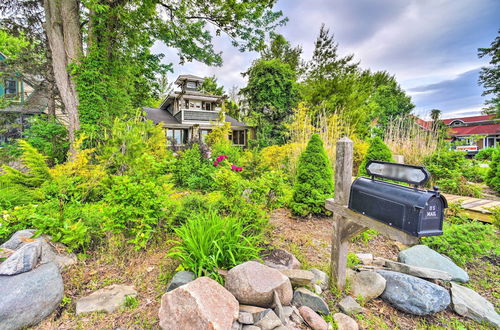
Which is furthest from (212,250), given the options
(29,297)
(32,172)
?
(32,172)

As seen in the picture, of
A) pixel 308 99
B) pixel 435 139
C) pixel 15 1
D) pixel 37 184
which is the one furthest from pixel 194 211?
pixel 308 99

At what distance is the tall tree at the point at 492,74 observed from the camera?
699 inches

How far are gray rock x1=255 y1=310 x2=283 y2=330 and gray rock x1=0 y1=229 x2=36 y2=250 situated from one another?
2.35 metres

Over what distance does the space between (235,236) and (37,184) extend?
3.74 meters

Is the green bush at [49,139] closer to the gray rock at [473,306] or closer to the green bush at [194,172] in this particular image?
the green bush at [194,172]

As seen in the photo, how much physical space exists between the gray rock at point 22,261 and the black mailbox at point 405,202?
2717 millimetres

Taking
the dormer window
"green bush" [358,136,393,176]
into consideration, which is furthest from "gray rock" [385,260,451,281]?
the dormer window

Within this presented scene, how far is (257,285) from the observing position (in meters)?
1.52

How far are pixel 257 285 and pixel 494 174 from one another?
7475 millimetres

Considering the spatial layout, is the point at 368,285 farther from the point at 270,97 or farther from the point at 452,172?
the point at 270,97

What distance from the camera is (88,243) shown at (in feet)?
7.47

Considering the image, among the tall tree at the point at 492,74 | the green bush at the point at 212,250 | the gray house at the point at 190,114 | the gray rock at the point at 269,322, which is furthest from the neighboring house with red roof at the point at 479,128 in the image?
the gray rock at the point at 269,322

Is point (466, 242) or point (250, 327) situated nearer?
point (250, 327)

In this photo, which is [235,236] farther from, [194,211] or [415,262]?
[415,262]
